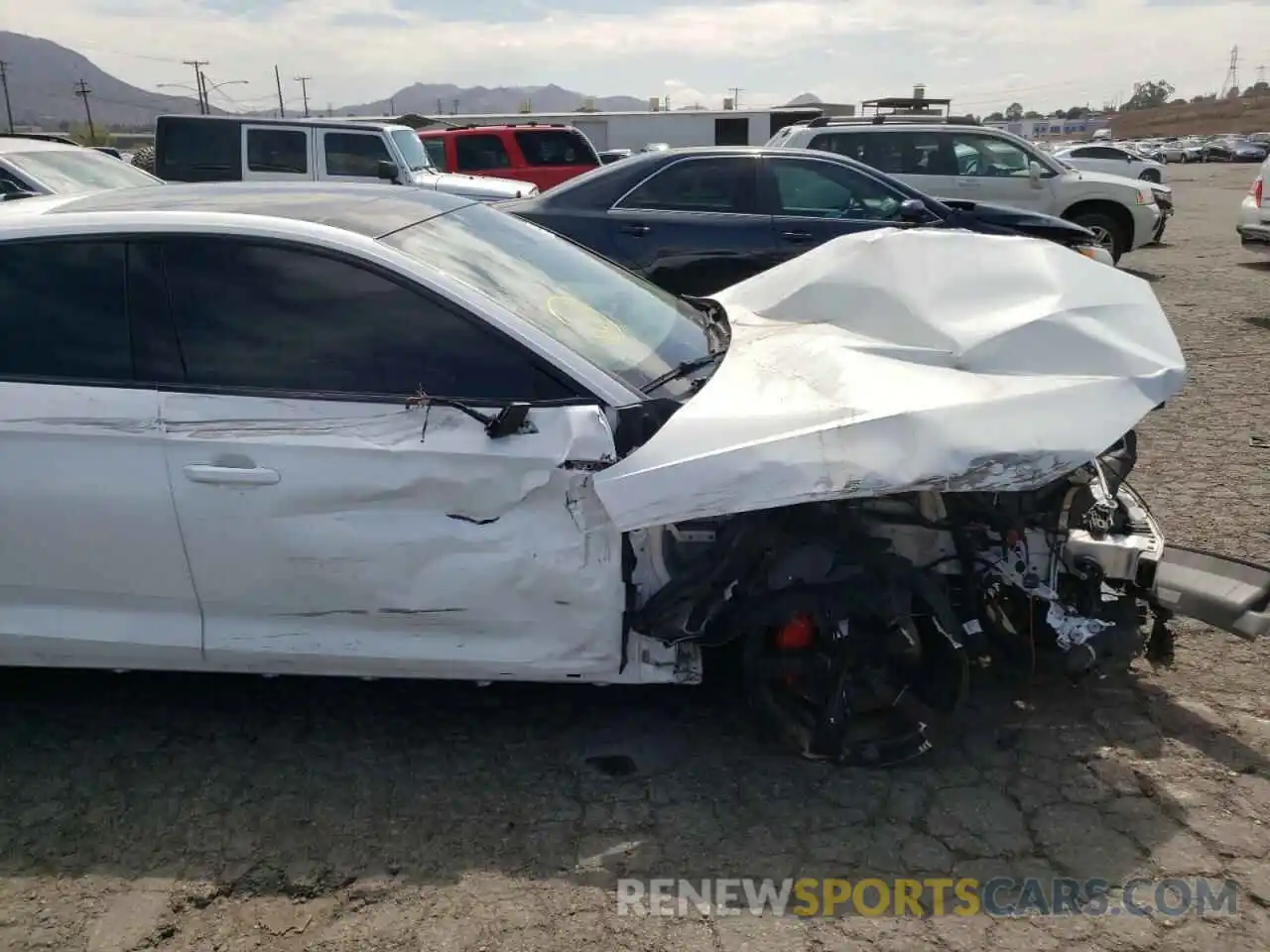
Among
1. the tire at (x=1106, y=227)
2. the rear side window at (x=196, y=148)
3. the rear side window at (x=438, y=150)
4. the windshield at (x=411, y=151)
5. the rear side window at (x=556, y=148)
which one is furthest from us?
the rear side window at (x=556, y=148)

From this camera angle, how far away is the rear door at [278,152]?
42.4 feet

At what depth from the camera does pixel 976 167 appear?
1174 cm

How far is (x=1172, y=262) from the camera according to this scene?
44.4 feet

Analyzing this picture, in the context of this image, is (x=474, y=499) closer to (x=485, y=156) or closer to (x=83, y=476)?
(x=83, y=476)

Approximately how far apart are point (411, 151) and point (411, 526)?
11.8 meters

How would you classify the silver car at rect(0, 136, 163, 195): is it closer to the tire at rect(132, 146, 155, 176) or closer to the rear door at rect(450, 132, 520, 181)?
the tire at rect(132, 146, 155, 176)

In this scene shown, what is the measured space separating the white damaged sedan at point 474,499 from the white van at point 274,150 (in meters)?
10.2

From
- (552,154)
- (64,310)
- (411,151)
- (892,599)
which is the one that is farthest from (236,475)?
(552,154)

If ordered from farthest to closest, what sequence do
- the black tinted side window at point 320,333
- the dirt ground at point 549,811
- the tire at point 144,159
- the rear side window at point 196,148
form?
1. the tire at point 144,159
2. the rear side window at point 196,148
3. the black tinted side window at point 320,333
4. the dirt ground at point 549,811

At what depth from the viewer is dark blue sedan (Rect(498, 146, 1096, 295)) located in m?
7.11

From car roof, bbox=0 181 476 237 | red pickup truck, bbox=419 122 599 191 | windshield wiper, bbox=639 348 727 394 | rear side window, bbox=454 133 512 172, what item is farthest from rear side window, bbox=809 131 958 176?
windshield wiper, bbox=639 348 727 394

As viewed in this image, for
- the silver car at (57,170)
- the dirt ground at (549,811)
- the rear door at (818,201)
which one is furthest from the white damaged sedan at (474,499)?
the silver car at (57,170)

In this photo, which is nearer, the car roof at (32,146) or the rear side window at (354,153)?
the car roof at (32,146)

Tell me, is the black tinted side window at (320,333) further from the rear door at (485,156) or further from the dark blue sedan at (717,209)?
the rear door at (485,156)
